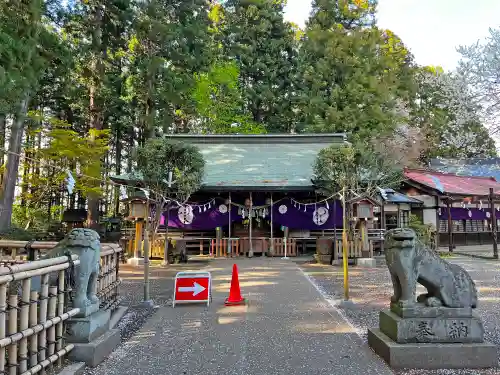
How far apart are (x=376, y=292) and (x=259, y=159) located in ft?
40.7

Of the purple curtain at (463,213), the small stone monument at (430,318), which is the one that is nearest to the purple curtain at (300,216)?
the purple curtain at (463,213)

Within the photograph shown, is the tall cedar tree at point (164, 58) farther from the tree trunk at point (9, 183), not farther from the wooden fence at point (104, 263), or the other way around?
the wooden fence at point (104, 263)

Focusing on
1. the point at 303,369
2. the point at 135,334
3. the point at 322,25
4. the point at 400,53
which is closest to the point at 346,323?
the point at 303,369

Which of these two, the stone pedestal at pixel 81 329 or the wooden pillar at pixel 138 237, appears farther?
the wooden pillar at pixel 138 237

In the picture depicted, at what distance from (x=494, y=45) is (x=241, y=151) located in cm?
1589

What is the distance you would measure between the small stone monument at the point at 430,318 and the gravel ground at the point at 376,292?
0.13 metres

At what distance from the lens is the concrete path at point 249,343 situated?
3.92m

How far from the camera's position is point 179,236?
17.6 meters

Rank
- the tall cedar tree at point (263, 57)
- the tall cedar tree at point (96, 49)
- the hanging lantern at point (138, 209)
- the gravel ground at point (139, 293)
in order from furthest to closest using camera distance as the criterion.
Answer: the tall cedar tree at point (263, 57), the tall cedar tree at point (96, 49), the hanging lantern at point (138, 209), the gravel ground at point (139, 293)

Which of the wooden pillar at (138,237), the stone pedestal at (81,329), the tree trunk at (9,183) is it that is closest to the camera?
the stone pedestal at (81,329)

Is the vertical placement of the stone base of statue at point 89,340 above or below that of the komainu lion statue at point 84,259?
below

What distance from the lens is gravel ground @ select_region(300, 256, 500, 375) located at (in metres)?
5.24

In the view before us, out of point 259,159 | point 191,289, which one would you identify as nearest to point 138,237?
point 191,289

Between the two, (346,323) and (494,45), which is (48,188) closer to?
(346,323)
